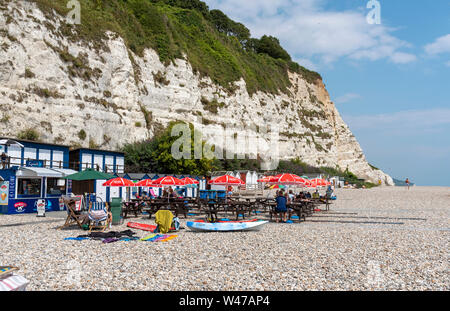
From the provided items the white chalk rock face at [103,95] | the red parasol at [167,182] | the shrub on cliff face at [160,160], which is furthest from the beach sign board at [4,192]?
the shrub on cliff face at [160,160]

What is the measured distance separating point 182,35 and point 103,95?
888 inches

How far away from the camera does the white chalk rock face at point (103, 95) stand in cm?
2998

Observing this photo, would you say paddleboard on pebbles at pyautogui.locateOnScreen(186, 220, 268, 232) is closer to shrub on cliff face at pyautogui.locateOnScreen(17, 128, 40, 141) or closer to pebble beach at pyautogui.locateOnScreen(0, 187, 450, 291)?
pebble beach at pyautogui.locateOnScreen(0, 187, 450, 291)

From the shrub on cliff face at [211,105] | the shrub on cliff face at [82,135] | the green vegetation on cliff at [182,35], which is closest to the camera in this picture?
the shrub on cliff face at [82,135]

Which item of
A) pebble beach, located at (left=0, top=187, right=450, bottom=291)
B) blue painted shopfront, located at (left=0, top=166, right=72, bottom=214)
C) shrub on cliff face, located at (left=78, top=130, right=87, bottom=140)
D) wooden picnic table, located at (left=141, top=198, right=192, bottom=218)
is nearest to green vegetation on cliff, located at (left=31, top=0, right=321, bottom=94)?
shrub on cliff face, located at (left=78, top=130, right=87, bottom=140)

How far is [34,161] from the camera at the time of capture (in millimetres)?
21594

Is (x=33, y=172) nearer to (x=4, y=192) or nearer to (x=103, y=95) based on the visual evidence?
(x=4, y=192)

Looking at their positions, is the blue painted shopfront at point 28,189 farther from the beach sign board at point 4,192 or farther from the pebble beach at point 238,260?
the pebble beach at point 238,260

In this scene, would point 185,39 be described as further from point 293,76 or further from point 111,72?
point 293,76

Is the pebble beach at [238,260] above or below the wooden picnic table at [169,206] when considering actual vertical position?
below

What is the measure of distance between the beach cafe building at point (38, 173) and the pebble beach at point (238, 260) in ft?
21.9

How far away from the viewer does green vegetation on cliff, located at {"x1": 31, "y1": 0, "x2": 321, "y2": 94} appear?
126 feet

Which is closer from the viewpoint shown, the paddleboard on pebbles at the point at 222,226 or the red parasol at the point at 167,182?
the paddleboard on pebbles at the point at 222,226

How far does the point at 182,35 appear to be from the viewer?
5431cm
